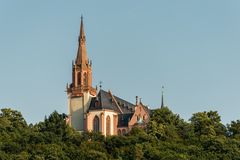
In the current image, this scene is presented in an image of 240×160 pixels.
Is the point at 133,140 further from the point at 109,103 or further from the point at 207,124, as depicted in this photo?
the point at 109,103

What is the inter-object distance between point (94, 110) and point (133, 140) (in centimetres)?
2268

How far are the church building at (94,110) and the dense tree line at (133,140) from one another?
11795 mm

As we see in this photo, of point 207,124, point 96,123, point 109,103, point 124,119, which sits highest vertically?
point 109,103

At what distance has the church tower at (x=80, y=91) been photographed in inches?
4700

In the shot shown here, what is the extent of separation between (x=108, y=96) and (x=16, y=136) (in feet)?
94.4

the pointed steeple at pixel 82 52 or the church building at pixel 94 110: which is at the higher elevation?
the pointed steeple at pixel 82 52

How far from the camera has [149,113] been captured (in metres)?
121

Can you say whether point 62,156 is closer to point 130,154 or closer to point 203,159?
point 130,154

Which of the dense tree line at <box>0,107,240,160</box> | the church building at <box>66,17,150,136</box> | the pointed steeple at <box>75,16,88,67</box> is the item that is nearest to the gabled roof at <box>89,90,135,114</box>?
the church building at <box>66,17,150,136</box>

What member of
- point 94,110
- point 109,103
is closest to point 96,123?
point 94,110

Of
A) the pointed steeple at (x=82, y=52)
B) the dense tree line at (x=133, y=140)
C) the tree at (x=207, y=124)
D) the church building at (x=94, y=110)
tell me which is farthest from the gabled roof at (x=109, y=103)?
the tree at (x=207, y=124)

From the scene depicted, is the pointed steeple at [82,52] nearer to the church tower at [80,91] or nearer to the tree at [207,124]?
the church tower at [80,91]

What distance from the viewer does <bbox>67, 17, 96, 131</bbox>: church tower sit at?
119 metres

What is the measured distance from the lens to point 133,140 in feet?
318
